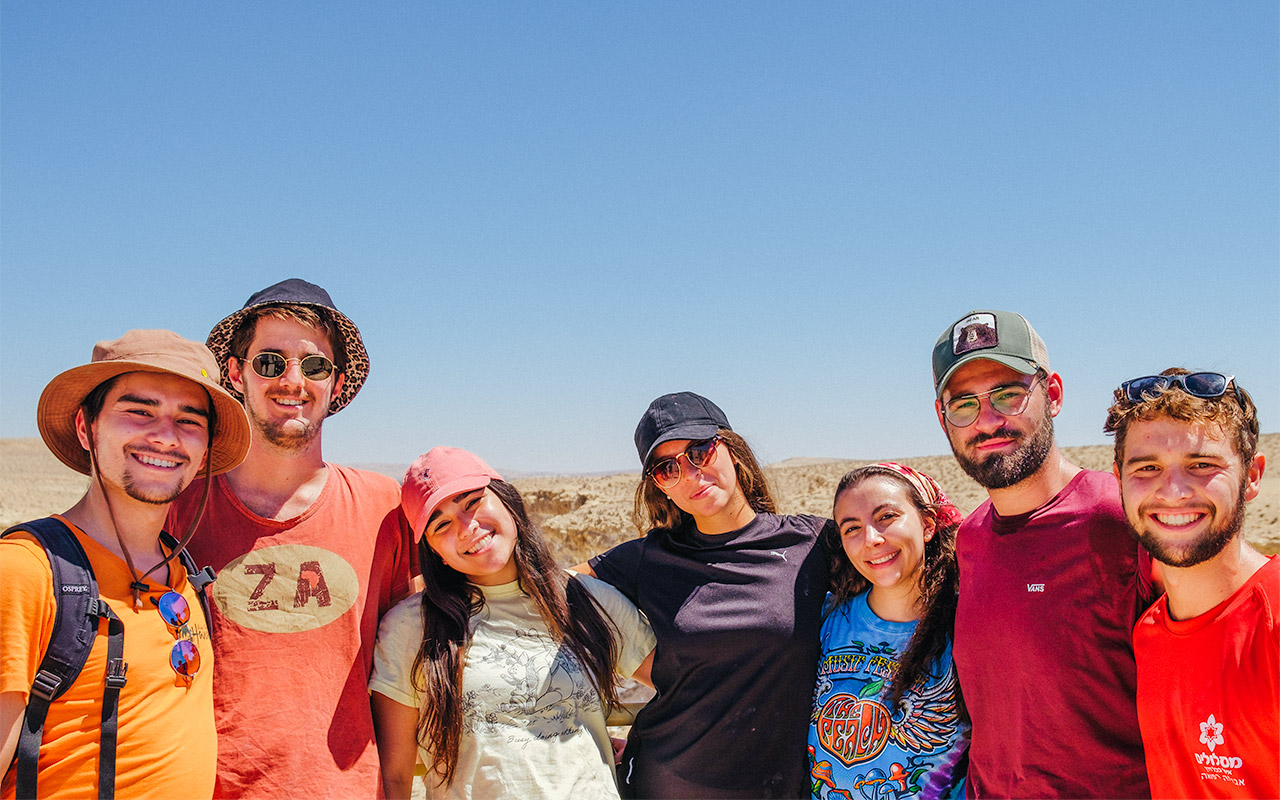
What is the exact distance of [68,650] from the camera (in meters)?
2.40

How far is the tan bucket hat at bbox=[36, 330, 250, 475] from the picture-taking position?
2822 millimetres

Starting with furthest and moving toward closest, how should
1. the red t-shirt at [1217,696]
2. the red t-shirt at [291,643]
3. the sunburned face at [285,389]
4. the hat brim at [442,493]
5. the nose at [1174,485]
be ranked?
the sunburned face at [285,389] < the hat brim at [442,493] < the red t-shirt at [291,643] < the nose at [1174,485] < the red t-shirt at [1217,696]

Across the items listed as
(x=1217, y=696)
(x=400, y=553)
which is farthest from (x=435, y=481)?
(x=1217, y=696)

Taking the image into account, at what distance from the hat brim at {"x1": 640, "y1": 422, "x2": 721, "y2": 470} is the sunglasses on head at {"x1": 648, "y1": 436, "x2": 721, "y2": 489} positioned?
0.14 ft

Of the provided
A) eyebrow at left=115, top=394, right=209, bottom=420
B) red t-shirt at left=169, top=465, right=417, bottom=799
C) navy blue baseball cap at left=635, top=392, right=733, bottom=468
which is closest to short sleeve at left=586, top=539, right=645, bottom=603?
navy blue baseball cap at left=635, top=392, right=733, bottom=468

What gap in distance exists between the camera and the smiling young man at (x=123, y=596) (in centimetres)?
236

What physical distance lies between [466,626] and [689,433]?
123 centimetres

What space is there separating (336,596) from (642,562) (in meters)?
1.32

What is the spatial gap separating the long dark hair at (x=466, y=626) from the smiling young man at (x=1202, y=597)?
76.3 inches

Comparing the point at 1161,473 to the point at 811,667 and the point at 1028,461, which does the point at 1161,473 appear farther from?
the point at 811,667

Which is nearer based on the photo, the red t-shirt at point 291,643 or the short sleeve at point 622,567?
the red t-shirt at point 291,643

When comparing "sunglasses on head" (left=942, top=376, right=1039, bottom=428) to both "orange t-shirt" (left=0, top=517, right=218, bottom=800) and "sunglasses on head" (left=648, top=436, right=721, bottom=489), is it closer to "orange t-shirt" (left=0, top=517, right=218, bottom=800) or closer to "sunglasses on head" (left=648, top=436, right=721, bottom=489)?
"sunglasses on head" (left=648, top=436, right=721, bottom=489)

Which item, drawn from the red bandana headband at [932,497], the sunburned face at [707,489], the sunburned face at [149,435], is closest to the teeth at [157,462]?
the sunburned face at [149,435]

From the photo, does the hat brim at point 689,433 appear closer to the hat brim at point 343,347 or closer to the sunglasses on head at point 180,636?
the hat brim at point 343,347
